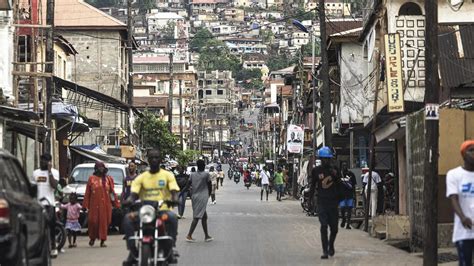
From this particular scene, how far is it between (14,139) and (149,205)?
2078cm

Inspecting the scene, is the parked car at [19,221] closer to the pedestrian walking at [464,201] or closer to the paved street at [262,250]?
the paved street at [262,250]

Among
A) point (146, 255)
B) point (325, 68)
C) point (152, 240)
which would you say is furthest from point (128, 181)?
point (146, 255)

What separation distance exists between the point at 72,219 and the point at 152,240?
9.28 meters

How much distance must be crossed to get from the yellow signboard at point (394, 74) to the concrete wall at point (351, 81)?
16.0m

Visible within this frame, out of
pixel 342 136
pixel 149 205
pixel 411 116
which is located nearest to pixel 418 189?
pixel 411 116

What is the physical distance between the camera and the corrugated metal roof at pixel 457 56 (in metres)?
26.4

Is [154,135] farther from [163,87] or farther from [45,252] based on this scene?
[163,87]

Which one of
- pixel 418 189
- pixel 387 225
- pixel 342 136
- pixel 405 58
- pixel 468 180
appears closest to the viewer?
pixel 468 180

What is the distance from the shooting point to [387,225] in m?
24.6

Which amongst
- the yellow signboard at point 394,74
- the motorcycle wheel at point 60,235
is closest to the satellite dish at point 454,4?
the yellow signboard at point 394,74

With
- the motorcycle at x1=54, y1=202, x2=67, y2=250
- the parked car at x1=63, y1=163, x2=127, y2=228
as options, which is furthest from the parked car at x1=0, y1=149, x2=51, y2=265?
the parked car at x1=63, y1=163, x2=127, y2=228

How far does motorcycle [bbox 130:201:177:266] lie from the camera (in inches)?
546

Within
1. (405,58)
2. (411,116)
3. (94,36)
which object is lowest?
(411,116)

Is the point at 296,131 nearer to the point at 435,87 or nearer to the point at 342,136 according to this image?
the point at 342,136
